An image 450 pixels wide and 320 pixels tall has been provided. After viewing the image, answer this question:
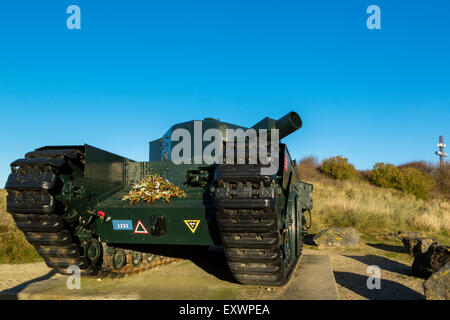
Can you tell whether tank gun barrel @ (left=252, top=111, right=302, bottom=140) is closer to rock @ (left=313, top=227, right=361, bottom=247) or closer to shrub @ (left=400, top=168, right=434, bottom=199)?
rock @ (left=313, top=227, right=361, bottom=247)

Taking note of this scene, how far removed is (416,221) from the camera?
15.5 m

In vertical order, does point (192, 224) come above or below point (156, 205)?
below

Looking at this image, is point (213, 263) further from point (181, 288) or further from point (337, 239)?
point (337, 239)

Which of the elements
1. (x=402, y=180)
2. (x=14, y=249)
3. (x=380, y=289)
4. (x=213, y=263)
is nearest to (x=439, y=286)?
(x=380, y=289)

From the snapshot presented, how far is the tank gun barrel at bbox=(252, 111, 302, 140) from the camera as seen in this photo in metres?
5.78

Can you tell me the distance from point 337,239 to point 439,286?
Result: 780 centimetres

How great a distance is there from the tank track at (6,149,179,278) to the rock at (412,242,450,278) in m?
5.85

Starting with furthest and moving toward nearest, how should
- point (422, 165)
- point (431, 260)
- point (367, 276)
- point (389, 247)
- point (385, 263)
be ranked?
point (422, 165), point (389, 247), point (385, 263), point (367, 276), point (431, 260)

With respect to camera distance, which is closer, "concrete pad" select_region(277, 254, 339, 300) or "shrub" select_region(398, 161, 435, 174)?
"concrete pad" select_region(277, 254, 339, 300)

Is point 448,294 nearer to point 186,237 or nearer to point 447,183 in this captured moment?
point 186,237

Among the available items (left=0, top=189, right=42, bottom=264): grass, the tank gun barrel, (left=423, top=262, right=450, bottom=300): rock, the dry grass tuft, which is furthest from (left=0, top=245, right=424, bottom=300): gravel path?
the dry grass tuft

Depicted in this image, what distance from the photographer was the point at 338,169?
2978cm

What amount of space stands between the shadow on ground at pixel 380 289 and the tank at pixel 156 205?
145 cm

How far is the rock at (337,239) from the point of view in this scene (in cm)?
1216
